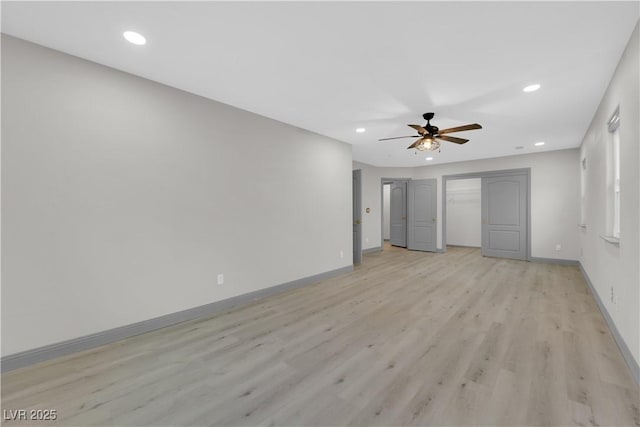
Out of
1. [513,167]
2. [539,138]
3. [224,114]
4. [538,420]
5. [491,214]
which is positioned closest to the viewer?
[538,420]

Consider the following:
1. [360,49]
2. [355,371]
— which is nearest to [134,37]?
[360,49]

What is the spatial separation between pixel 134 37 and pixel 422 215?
7809 mm

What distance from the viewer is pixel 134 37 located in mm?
2283

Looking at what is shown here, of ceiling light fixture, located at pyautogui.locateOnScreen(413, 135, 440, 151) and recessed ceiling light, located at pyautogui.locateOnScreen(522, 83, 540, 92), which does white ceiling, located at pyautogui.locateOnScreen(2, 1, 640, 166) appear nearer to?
recessed ceiling light, located at pyautogui.locateOnScreen(522, 83, 540, 92)

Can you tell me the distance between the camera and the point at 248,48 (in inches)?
95.3

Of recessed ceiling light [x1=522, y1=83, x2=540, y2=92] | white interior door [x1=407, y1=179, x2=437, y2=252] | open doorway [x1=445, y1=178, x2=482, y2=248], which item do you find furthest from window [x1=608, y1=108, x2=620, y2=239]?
open doorway [x1=445, y1=178, x2=482, y2=248]

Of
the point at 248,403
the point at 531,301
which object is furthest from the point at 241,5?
the point at 531,301

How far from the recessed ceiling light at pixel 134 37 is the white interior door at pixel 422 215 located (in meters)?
7.60

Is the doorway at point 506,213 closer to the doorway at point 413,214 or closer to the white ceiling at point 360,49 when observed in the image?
the doorway at point 413,214

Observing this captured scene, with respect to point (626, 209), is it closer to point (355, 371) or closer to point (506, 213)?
point (355, 371)

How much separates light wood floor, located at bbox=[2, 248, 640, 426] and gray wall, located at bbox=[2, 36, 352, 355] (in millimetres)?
432

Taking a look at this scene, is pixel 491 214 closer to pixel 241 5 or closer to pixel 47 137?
pixel 241 5

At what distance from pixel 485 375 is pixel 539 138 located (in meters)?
5.02

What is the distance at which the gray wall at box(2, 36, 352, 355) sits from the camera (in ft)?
7.51
